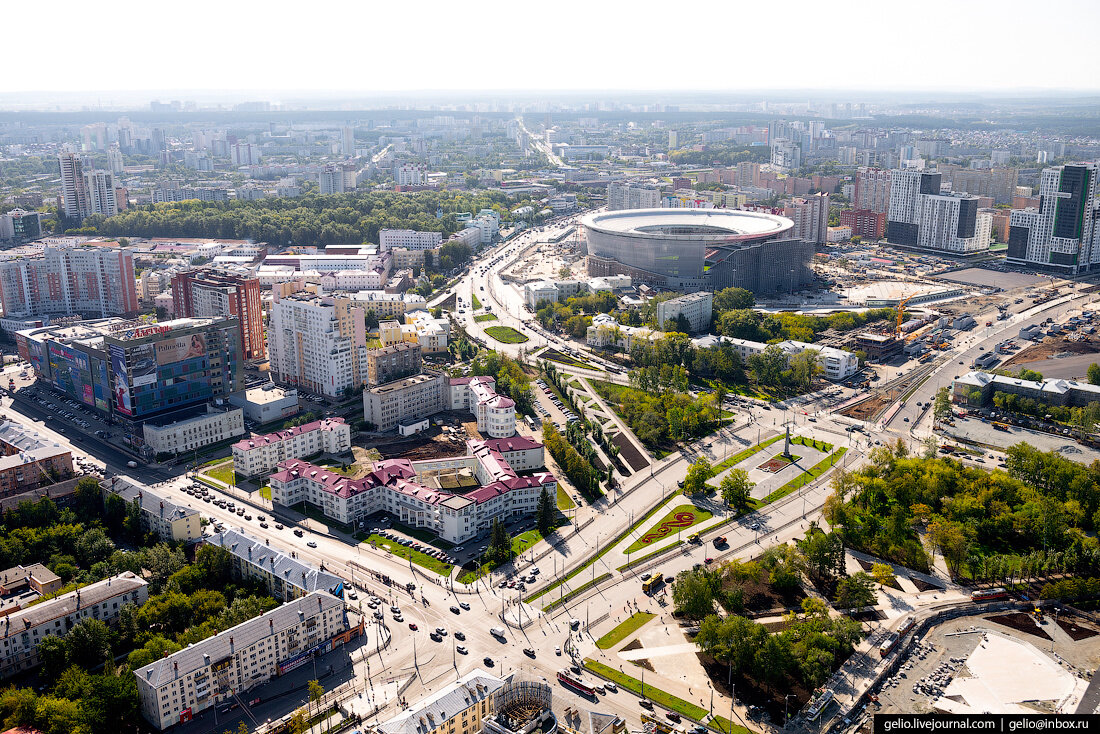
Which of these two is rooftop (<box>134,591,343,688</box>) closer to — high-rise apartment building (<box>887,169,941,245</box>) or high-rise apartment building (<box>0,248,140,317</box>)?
high-rise apartment building (<box>0,248,140,317</box>)

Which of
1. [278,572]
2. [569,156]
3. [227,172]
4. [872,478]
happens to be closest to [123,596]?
[278,572]

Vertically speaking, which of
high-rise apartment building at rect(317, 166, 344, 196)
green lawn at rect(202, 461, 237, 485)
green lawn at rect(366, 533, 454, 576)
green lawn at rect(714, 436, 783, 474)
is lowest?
green lawn at rect(366, 533, 454, 576)

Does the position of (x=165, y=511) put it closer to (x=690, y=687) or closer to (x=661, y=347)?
(x=690, y=687)

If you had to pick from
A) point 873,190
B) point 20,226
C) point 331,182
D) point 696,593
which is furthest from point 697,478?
point 331,182

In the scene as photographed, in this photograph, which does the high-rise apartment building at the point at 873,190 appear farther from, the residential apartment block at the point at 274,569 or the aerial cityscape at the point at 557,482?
the residential apartment block at the point at 274,569

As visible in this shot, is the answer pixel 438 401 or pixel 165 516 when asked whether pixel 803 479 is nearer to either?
pixel 438 401

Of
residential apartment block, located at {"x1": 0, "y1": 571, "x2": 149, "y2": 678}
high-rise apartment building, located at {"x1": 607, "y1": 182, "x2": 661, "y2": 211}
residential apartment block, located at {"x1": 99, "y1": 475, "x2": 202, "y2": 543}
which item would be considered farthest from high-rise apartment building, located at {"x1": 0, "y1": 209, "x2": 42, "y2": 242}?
residential apartment block, located at {"x1": 0, "y1": 571, "x2": 149, "y2": 678}
